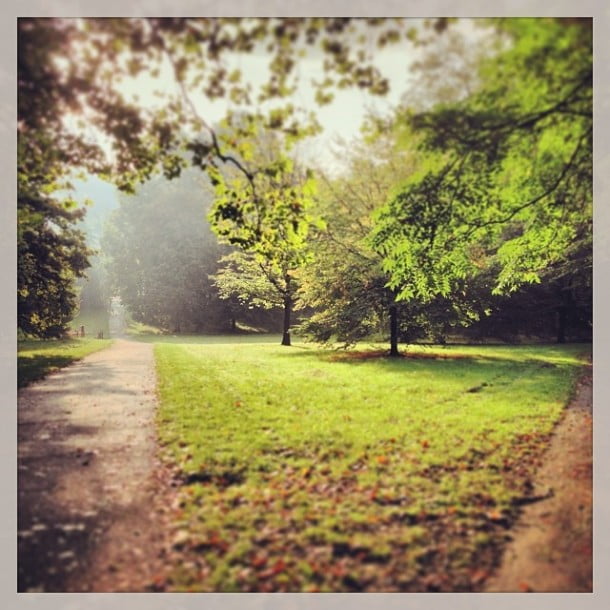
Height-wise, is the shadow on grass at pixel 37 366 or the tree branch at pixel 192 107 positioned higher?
the tree branch at pixel 192 107

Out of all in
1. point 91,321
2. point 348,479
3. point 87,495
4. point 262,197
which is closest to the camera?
point 87,495

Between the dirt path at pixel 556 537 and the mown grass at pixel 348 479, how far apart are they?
0.15m

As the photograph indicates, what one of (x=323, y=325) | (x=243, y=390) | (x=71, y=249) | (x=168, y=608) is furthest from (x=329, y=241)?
(x=168, y=608)

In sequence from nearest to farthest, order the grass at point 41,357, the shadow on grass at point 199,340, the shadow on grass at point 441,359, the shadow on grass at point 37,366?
the shadow on grass at point 37,366 < the grass at point 41,357 < the shadow on grass at point 441,359 < the shadow on grass at point 199,340

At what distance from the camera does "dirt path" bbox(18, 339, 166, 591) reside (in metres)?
3.46

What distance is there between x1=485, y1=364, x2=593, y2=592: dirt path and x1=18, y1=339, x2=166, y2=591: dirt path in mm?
3014

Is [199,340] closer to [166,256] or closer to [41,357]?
[166,256]

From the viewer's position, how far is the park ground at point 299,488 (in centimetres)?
345

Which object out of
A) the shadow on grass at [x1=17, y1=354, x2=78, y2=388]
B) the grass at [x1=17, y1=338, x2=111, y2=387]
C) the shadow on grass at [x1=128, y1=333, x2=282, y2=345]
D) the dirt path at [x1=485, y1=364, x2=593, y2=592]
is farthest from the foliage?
the dirt path at [x1=485, y1=364, x2=593, y2=592]

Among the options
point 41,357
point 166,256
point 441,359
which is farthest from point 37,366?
point 166,256

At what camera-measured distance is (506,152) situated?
219 inches

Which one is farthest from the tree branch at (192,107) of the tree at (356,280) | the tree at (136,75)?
the tree at (356,280)

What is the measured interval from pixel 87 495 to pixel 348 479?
9.61 feet

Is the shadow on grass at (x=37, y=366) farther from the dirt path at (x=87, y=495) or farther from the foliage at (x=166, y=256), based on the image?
the foliage at (x=166, y=256)
